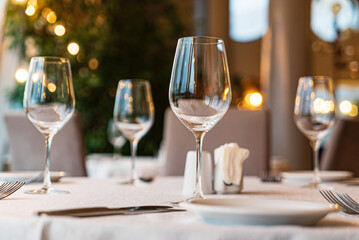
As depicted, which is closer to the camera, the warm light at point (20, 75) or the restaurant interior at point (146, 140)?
the restaurant interior at point (146, 140)

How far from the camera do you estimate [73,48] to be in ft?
17.1

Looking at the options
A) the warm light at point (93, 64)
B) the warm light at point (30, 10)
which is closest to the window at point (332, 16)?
the warm light at point (93, 64)

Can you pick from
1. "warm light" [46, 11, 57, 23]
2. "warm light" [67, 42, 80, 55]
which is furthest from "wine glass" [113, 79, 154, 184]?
"warm light" [67, 42, 80, 55]

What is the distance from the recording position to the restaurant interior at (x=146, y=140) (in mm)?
585

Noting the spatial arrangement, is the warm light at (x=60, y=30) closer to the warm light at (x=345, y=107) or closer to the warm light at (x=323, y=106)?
the warm light at (x=323, y=106)

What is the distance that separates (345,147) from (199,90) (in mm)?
1589

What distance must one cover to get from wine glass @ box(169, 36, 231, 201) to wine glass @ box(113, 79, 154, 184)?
58cm

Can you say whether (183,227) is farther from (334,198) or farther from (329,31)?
(329,31)

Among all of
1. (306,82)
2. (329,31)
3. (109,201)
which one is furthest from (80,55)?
(329,31)

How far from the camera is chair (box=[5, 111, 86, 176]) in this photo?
6.83 ft

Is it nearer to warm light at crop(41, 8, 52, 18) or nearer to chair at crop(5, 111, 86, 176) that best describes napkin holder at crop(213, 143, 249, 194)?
chair at crop(5, 111, 86, 176)

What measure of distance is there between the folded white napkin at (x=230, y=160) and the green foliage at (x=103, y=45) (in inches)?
149

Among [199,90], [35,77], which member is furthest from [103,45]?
[199,90]

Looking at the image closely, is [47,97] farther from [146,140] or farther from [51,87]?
[146,140]
